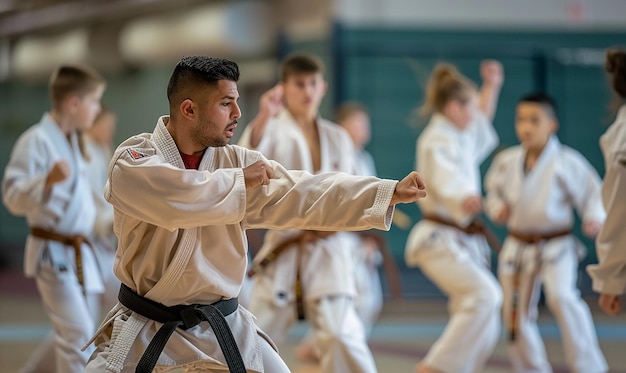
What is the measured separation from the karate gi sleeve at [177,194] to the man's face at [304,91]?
197cm

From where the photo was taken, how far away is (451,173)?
224 inches

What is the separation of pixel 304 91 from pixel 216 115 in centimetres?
188

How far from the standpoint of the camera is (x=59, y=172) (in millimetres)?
4422

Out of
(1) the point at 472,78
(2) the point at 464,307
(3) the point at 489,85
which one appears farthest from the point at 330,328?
(1) the point at 472,78

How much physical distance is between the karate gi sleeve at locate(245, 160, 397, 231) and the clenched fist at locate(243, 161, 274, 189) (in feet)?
0.35

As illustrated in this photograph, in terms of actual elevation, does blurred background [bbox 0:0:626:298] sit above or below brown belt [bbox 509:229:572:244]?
above

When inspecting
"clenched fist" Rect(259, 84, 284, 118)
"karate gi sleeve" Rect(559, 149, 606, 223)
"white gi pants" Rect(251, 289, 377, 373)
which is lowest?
"white gi pants" Rect(251, 289, 377, 373)

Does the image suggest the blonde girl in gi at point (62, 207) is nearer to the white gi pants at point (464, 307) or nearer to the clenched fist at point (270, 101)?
the clenched fist at point (270, 101)

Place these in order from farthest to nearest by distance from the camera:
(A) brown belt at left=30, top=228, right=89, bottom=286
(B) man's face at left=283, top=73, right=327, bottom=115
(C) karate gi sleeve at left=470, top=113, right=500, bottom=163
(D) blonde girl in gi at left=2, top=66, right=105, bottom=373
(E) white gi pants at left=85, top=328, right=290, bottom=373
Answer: (C) karate gi sleeve at left=470, top=113, right=500, bottom=163 < (B) man's face at left=283, top=73, right=327, bottom=115 < (A) brown belt at left=30, top=228, right=89, bottom=286 < (D) blonde girl in gi at left=2, top=66, right=105, bottom=373 < (E) white gi pants at left=85, top=328, right=290, bottom=373

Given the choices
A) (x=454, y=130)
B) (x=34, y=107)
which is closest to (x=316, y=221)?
(x=454, y=130)

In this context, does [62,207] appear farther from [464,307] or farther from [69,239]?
[464,307]

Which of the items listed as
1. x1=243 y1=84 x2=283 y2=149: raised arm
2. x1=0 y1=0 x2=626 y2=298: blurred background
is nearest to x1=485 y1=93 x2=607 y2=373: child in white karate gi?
x1=243 y1=84 x2=283 y2=149: raised arm

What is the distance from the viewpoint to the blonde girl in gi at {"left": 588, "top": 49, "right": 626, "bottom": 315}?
397 centimetres

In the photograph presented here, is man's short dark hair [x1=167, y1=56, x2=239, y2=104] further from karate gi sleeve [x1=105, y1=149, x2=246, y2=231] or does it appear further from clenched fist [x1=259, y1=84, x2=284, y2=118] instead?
clenched fist [x1=259, y1=84, x2=284, y2=118]
